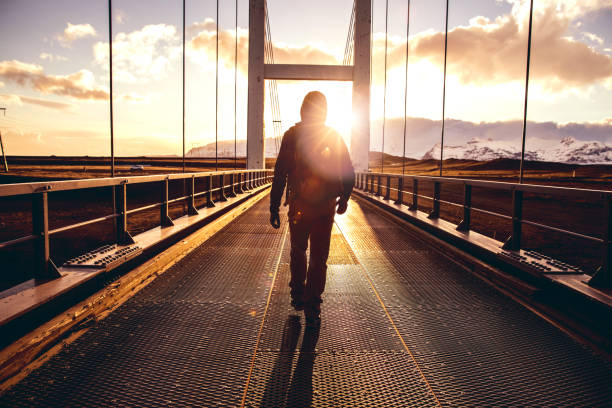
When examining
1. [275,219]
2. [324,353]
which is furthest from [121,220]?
[324,353]

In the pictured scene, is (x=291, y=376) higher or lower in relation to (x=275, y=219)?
lower

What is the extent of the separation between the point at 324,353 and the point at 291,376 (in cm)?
35

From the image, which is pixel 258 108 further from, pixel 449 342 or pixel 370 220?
pixel 449 342

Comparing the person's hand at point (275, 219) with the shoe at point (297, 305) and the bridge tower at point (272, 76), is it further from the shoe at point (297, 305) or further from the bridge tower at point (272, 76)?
the bridge tower at point (272, 76)

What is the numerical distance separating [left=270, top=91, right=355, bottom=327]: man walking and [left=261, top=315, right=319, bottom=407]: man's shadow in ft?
0.84

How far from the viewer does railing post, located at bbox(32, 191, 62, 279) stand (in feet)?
10.5

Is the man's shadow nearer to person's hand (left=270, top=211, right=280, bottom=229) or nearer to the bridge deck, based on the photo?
the bridge deck

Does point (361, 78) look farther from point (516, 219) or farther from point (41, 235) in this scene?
point (41, 235)

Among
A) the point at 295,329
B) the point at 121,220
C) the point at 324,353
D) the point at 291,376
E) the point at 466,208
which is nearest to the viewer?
the point at 291,376

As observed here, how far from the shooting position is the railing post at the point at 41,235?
10.5ft

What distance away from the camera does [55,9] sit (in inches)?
261

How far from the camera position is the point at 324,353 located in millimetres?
2633

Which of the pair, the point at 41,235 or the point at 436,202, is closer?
the point at 41,235

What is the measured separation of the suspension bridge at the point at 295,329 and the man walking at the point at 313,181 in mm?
387
